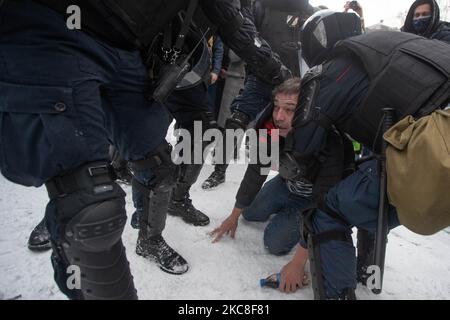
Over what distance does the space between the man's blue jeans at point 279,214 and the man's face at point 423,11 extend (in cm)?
209

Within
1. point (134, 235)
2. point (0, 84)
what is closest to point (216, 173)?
point (134, 235)

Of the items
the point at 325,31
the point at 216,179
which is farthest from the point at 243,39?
the point at 216,179

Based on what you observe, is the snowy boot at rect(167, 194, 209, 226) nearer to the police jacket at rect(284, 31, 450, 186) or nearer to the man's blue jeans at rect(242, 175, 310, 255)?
the man's blue jeans at rect(242, 175, 310, 255)

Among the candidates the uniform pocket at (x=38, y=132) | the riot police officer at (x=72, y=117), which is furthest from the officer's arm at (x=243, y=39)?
the uniform pocket at (x=38, y=132)

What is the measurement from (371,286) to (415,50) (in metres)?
1.04

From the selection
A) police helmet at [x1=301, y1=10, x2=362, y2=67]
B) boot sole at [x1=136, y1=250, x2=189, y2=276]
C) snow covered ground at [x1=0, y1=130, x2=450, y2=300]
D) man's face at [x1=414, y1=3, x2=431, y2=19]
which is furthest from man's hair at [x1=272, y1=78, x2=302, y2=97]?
man's face at [x1=414, y1=3, x2=431, y2=19]

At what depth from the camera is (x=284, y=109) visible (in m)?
1.64

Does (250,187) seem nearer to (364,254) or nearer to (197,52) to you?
(364,254)

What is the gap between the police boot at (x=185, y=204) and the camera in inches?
79.0

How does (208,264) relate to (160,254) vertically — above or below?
below

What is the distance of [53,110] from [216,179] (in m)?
2.00

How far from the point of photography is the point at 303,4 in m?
2.61

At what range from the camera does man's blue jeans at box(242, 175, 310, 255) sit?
179 cm

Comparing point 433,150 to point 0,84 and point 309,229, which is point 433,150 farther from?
Result: point 0,84
